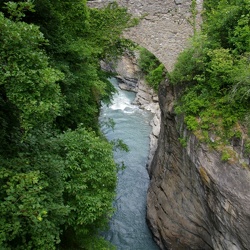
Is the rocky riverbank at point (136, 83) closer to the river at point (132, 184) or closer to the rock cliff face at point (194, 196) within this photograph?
the river at point (132, 184)

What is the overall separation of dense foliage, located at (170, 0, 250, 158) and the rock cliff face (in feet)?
1.90

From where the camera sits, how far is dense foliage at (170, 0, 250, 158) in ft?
20.5

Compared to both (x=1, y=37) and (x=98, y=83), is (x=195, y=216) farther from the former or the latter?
(x=1, y=37)

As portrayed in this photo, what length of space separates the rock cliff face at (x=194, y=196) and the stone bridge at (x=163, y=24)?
123cm

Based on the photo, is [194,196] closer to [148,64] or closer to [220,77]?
[220,77]

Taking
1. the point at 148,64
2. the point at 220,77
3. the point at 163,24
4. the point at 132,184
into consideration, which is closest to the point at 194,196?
the point at 220,77

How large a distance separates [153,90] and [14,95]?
19.8m

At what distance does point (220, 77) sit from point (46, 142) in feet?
14.5

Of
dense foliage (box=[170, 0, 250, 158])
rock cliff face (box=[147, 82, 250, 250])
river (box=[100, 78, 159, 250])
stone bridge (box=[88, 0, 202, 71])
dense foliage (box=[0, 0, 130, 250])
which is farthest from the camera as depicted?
river (box=[100, 78, 159, 250])

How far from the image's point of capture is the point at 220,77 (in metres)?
6.62

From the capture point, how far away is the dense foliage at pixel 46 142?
3213 mm

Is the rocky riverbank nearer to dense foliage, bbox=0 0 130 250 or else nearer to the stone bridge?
the stone bridge

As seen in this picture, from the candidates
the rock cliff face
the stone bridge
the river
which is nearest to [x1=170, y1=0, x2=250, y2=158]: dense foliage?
the rock cliff face

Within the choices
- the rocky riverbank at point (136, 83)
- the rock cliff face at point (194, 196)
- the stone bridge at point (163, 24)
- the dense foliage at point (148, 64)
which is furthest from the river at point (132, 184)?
the stone bridge at point (163, 24)
